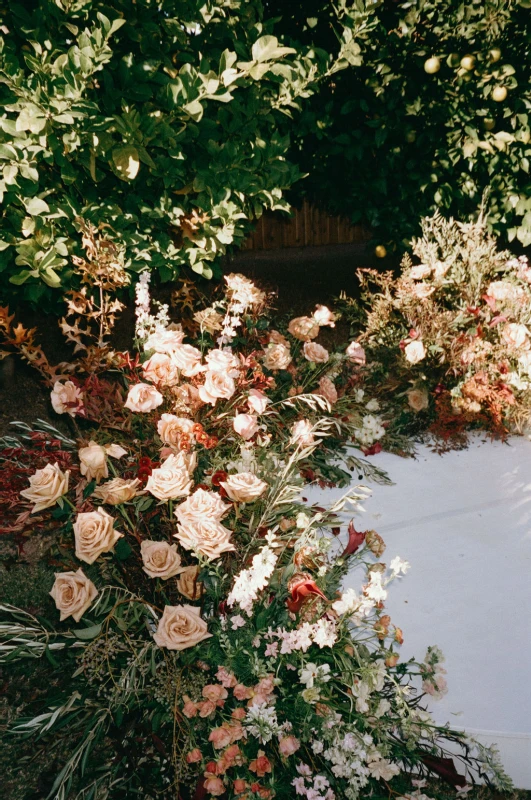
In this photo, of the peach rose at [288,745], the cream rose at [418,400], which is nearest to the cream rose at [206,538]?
the peach rose at [288,745]

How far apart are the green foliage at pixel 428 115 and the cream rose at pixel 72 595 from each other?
3.62 metres

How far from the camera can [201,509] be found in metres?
1.87

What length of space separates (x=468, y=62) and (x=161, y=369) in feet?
11.0

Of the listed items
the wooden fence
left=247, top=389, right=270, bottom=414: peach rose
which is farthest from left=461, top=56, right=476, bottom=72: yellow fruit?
left=247, top=389, right=270, bottom=414: peach rose

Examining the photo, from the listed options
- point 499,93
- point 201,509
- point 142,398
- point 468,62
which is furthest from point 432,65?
point 201,509

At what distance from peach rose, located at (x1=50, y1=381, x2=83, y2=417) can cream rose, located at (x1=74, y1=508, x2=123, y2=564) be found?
22.4 inches

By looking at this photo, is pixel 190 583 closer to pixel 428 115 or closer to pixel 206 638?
pixel 206 638

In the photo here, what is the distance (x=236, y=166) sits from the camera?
132 inches

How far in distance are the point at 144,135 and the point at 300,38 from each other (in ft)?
8.75

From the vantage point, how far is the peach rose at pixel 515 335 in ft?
11.2

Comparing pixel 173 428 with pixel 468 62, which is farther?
pixel 468 62

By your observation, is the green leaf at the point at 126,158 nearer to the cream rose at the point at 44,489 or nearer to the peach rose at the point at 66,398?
the peach rose at the point at 66,398

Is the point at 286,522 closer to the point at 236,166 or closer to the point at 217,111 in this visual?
the point at 236,166

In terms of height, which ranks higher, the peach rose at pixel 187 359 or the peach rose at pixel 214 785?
the peach rose at pixel 187 359
